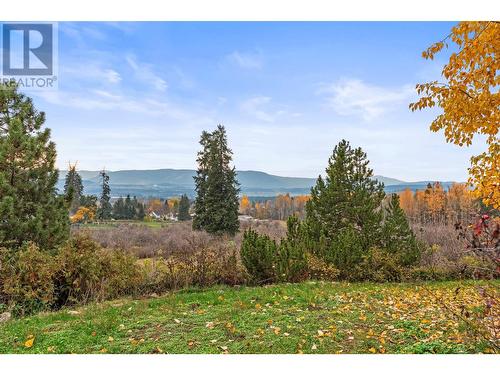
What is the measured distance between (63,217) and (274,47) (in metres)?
5.94

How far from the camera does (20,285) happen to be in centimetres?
576

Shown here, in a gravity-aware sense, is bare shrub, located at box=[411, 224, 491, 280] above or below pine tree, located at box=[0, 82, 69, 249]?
below

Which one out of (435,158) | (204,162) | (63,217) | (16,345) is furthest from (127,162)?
(204,162)

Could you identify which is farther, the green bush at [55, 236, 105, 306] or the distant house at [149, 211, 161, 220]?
the distant house at [149, 211, 161, 220]

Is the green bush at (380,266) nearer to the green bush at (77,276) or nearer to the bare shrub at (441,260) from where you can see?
the bare shrub at (441,260)

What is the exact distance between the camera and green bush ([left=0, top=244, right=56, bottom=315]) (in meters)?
5.71

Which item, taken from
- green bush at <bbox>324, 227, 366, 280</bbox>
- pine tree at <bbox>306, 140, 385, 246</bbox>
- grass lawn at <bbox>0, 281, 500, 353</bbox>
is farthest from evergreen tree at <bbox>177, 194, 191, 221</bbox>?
grass lawn at <bbox>0, 281, 500, 353</bbox>

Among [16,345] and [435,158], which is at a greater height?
[435,158]

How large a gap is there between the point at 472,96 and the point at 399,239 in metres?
6.83

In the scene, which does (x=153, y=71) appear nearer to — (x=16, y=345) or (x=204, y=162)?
(x=16, y=345)

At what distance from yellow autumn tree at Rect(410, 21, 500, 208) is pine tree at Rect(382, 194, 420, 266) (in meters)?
5.93

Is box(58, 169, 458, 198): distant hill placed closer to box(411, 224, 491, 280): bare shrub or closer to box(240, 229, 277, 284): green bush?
box(411, 224, 491, 280): bare shrub

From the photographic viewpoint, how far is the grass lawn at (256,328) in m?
3.31

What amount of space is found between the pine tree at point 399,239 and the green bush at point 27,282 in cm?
827
